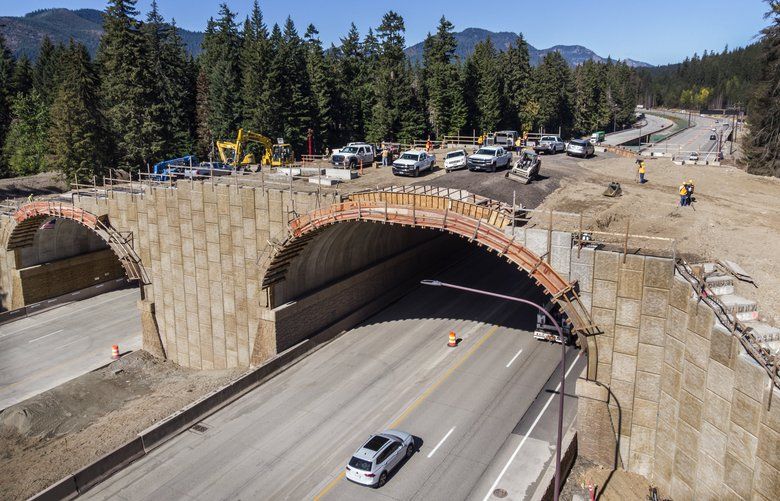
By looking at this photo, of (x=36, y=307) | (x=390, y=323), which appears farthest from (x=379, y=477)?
(x=36, y=307)

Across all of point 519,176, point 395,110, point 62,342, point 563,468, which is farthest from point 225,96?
point 563,468

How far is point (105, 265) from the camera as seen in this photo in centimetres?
6128

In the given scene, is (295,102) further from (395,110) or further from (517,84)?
(517,84)

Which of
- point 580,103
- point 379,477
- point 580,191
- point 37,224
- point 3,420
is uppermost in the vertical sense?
point 580,103

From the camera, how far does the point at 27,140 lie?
93.3 m

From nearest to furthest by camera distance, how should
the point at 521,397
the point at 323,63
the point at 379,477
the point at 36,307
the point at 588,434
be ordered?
1. the point at 379,477
2. the point at 588,434
3. the point at 521,397
4. the point at 36,307
5. the point at 323,63

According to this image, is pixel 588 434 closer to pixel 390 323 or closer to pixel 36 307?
pixel 390 323

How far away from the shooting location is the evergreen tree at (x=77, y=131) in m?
68.9

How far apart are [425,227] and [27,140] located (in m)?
88.2

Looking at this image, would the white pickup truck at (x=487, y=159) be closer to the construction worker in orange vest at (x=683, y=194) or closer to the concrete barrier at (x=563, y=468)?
the construction worker in orange vest at (x=683, y=194)

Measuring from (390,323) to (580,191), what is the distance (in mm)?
17125

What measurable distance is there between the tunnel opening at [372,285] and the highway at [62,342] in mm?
16938

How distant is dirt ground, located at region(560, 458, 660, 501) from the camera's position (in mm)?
23750

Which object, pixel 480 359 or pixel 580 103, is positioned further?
pixel 580 103
